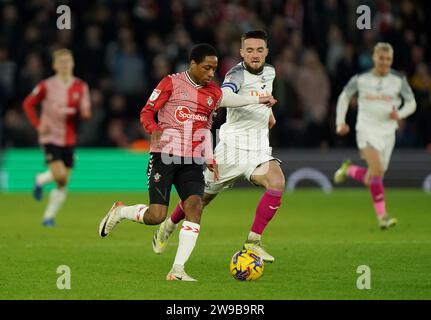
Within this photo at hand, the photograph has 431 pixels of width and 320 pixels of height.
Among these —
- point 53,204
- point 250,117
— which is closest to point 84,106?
point 53,204

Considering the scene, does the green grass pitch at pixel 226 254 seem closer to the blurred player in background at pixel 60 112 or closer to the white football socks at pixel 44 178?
the white football socks at pixel 44 178

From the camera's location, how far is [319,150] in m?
22.0

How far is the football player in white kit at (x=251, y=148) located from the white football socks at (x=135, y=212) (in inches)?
32.4

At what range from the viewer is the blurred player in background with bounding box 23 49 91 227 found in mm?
15664

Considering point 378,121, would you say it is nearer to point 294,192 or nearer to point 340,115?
point 340,115

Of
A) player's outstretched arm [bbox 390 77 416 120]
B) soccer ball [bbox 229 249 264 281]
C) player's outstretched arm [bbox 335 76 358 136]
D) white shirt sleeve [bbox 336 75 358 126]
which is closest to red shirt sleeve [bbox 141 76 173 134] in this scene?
soccer ball [bbox 229 249 264 281]

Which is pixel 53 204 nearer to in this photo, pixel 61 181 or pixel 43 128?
pixel 61 181

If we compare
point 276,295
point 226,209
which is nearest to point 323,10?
point 226,209

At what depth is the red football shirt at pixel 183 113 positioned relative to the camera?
10.2 meters

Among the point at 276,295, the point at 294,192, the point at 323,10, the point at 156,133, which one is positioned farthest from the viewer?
the point at 323,10

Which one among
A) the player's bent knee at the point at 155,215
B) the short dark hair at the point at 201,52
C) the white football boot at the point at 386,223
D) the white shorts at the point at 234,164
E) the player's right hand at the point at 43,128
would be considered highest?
the short dark hair at the point at 201,52

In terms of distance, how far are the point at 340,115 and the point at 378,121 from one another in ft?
2.04

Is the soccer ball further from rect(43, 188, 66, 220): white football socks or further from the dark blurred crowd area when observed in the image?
the dark blurred crowd area

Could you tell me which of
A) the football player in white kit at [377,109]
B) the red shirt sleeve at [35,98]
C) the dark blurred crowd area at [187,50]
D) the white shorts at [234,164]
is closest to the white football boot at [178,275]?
the white shorts at [234,164]
